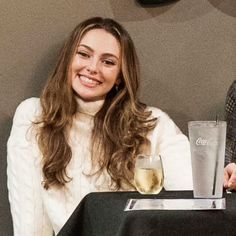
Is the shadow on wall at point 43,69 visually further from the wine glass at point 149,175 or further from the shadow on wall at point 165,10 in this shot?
the wine glass at point 149,175

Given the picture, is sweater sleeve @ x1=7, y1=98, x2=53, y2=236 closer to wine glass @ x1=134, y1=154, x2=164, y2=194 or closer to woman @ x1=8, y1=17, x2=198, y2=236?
woman @ x1=8, y1=17, x2=198, y2=236

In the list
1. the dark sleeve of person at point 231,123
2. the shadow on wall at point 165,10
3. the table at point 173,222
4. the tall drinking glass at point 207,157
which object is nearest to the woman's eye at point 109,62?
the shadow on wall at point 165,10

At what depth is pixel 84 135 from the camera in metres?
1.90

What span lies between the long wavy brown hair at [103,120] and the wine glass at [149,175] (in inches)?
21.2

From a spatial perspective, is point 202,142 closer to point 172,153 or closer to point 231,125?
point 172,153

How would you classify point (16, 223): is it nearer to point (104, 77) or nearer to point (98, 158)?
point (98, 158)

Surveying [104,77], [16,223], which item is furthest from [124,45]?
[16,223]

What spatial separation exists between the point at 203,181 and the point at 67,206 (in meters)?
0.75

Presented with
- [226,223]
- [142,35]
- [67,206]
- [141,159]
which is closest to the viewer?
[226,223]

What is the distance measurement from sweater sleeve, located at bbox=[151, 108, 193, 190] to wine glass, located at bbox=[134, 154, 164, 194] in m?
0.50

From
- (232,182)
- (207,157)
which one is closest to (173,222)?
(207,157)

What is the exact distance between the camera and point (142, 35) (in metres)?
2.14

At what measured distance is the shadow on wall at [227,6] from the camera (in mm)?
2229

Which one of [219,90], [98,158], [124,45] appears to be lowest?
[98,158]
